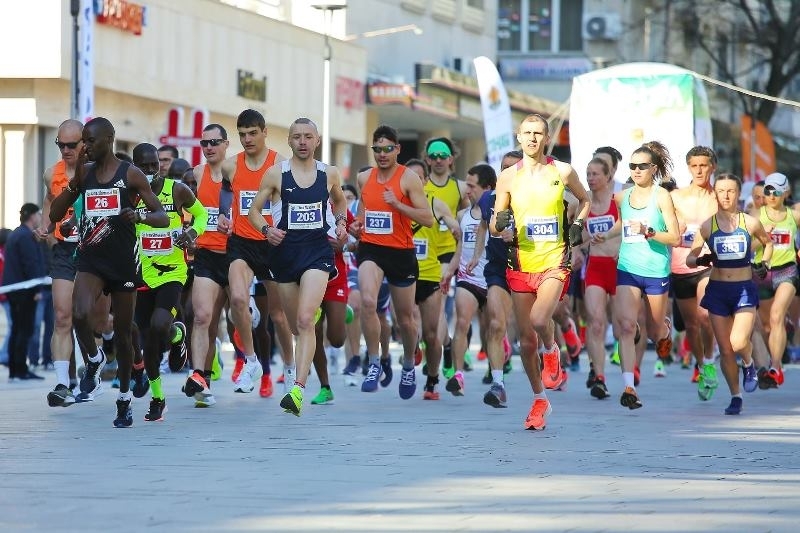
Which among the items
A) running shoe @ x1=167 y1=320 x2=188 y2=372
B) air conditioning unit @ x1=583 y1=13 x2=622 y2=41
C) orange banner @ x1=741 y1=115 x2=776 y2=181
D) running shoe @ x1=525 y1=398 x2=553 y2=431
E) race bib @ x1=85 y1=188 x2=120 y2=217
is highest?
air conditioning unit @ x1=583 y1=13 x2=622 y2=41

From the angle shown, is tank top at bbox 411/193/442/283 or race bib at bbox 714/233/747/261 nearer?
race bib at bbox 714/233/747/261

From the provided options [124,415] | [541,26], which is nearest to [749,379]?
[124,415]

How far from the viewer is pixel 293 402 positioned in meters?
13.1

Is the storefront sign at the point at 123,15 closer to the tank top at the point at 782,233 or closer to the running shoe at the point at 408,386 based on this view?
the tank top at the point at 782,233

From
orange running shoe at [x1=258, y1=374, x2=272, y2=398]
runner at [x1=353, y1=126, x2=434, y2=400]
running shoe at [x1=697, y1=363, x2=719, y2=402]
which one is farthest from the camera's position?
running shoe at [x1=697, y1=363, x2=719, y2=402]

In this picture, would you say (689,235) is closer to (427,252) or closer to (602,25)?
(427,252)

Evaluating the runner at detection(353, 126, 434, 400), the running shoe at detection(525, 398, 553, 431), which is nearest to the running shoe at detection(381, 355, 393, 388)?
the runner at detection(353, 126, 434, 400)

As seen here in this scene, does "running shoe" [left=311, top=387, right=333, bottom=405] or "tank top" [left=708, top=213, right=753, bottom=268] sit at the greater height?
"tank top" [left=708, top=213, right=753, bottom=268]

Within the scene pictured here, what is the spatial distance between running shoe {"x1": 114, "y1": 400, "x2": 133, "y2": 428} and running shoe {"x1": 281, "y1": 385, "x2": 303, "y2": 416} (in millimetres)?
1051

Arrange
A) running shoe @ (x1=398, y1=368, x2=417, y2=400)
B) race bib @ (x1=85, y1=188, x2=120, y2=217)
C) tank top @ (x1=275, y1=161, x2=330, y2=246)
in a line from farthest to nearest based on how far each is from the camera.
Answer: running shoe @ (x1=398, y1=368, x2=417, y2=400) < tank top @ (x1=275, y1=161, x2=330, y2=246) < race bib @ (x1=85, y1=188, x2=120, y2=217)

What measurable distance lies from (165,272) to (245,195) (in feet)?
3.05

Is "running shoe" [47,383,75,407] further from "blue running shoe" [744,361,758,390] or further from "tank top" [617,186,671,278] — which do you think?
"blue running shoe" [744,361,758,390]

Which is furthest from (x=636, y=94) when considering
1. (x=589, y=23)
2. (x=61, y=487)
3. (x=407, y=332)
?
(x=589, y=23)

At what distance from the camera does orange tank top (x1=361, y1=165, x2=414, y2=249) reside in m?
15.5
